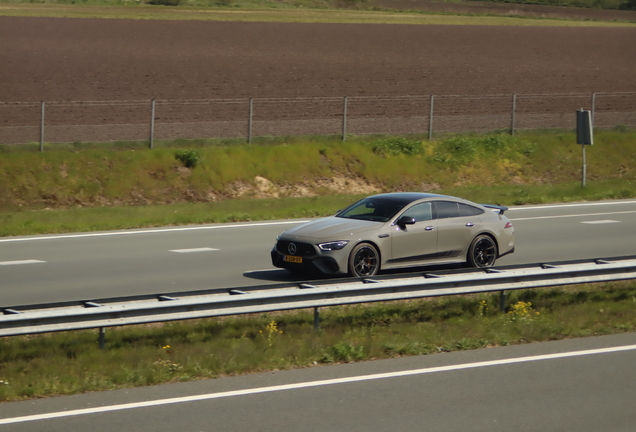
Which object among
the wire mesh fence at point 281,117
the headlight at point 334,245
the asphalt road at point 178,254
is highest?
the wire mesh fence at point 281,117

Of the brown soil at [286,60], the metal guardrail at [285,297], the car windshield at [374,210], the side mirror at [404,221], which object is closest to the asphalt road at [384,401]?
the metal guardrail at [285,297]

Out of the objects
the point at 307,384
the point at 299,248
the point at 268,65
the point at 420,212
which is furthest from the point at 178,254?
the point at 268,65

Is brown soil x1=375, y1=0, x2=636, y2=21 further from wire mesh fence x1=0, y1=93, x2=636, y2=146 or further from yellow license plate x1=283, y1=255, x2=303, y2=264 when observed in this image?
yellow license plate x1=283, y1=255, x2=303, y2=264

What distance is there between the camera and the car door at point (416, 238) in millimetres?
14094

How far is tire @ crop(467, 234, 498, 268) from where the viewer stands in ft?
48.8

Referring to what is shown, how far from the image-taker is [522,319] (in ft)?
35.6

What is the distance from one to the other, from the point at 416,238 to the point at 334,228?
1.42 meters

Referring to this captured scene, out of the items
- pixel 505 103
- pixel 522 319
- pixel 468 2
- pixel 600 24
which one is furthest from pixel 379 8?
pixel 522 319

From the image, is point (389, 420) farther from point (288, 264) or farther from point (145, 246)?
point (145, 246)

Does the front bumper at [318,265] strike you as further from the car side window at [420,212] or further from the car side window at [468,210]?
the car side window at [468,210]

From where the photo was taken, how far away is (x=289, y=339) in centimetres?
991

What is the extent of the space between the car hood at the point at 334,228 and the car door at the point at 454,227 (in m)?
1.20

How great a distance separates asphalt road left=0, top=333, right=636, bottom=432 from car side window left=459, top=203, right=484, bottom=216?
5828 millimetres

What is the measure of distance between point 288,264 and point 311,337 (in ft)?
12.8
